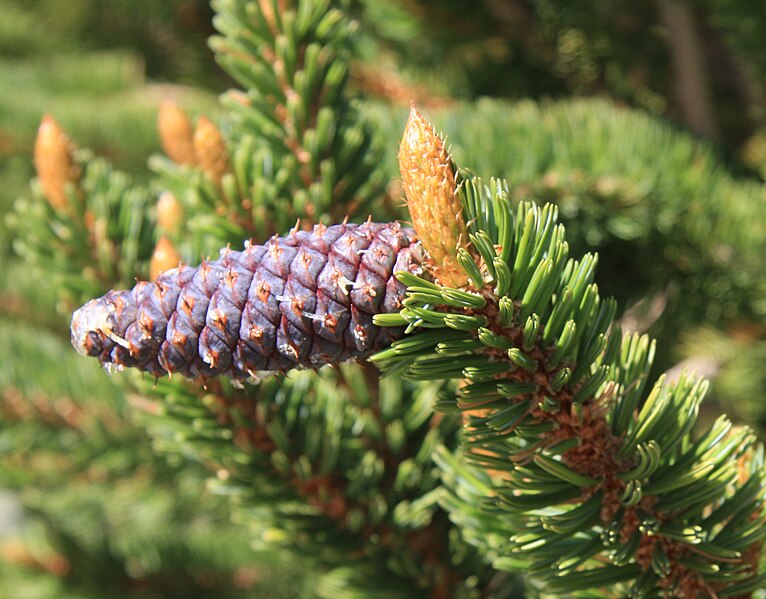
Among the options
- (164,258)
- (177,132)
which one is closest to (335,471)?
(164,258)

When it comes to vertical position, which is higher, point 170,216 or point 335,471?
point 170,216

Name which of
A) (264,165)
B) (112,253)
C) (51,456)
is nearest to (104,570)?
(51,456)

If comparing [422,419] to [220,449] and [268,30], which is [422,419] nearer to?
[220,449]

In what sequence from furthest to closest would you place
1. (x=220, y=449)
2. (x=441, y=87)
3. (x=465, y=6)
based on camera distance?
(x=441, y=87) < (x=465, y=6) < (x=220, y=449)

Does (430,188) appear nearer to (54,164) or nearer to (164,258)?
(164,258)

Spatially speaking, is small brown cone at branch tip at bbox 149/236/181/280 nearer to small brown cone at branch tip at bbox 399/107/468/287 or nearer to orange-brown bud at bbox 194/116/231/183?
orange-brown bud at bbox 194/116/231/183

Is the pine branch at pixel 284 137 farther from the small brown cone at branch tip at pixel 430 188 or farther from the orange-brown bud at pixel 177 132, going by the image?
the small brown cone at branch tip at pixel 430 188
